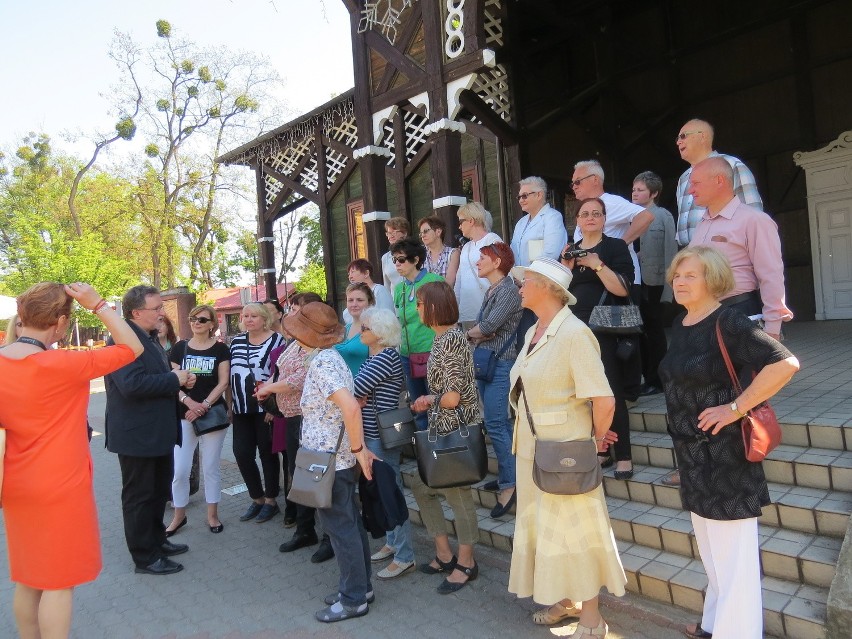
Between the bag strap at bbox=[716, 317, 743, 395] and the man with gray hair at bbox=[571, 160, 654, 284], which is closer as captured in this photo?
the bag strap at bbox=[716, 317, 743, 395]

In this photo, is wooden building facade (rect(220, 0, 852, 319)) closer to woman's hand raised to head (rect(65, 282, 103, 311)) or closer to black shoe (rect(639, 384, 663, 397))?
black shoe (rect(639, 384, 663, 397))

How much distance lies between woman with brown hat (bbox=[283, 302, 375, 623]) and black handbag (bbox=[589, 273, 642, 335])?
152 centimetres

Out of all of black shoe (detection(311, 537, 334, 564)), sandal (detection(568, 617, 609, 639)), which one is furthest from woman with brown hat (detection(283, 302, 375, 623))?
sandal (detection(568, 617, 609, 639))

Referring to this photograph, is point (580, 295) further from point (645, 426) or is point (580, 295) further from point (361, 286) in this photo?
point (361, 286)

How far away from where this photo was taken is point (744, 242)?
305cm

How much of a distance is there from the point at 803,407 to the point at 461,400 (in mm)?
2321

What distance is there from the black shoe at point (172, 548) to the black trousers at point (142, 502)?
0.24m

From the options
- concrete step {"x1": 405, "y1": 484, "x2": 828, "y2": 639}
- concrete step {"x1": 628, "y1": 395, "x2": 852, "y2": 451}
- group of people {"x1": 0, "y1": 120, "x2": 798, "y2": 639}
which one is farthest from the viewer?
concrete step {"x1": 628, "y1": 395, "x2": 852, "y2": 451}

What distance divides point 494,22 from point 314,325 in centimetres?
509

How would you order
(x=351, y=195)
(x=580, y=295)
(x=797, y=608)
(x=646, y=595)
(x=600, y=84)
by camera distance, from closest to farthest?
(x=797, y=608)
(x=646, y=595)
(x=580, y=295)
(x=600, y=84)
(x=351, y=195)

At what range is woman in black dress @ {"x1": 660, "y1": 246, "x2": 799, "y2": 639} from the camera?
7.74 ft

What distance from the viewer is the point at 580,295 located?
153 inches

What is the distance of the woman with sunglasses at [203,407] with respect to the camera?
16.5ft

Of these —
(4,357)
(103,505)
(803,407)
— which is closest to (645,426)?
(803,407)
